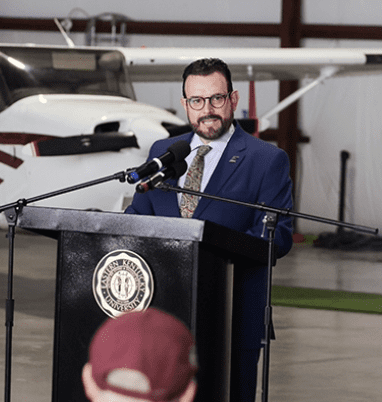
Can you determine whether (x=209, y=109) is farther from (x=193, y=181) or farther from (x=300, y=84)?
(x=300, y=84)

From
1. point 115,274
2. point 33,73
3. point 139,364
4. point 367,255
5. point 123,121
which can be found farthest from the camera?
point 367,255

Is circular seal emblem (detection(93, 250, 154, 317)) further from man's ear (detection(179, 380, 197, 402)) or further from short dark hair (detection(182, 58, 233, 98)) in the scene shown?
man's ear (detection(179, 380, 197, 402))

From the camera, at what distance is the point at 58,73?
698 centimetres

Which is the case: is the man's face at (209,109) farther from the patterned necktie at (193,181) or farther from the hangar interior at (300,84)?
the hangar interior at (300,84)

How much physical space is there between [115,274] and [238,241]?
1.12 ft

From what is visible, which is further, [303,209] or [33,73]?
[303,209]

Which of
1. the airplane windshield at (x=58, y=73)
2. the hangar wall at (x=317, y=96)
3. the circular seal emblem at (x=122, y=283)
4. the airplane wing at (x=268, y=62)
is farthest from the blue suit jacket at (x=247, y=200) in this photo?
the hangar wall at (x=317, y=96)

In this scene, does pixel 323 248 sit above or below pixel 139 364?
below

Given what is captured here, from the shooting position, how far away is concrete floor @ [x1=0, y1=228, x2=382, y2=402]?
4.11 metres

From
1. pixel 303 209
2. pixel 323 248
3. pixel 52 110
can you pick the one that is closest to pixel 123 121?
pixel 52 110

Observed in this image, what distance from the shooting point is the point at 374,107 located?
1330 centimetres

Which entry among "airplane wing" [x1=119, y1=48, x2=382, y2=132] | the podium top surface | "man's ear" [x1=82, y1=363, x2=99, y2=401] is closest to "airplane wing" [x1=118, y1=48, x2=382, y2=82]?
"airplane wing" [x1=119, y1=48, x2=382, y2=132]

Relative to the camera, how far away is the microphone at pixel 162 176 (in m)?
1.97

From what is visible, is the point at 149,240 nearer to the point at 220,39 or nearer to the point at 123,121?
the point at 123,121
